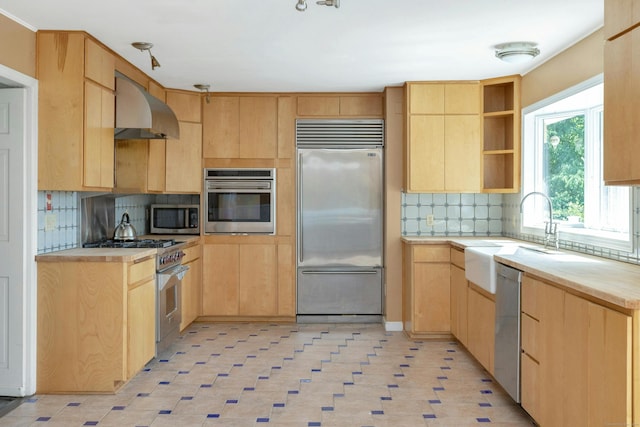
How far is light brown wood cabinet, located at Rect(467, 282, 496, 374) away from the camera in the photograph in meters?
3.79

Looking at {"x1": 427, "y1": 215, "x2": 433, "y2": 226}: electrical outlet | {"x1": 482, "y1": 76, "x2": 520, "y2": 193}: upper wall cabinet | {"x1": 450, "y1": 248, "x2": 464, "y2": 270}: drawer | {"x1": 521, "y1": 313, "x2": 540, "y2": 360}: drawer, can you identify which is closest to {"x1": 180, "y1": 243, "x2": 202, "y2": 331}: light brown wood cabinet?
{"x1": 427, "y1": 215, "x2": 433, "y2": 226}: electrical outlet

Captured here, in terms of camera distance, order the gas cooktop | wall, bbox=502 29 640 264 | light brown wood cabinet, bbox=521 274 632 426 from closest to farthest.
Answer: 1. light brown wood cabinet, bbox=521 274 632 426
2. wall, bbox=502 29 640 264
3. the gas cooktop

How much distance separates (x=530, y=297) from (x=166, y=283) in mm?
2729

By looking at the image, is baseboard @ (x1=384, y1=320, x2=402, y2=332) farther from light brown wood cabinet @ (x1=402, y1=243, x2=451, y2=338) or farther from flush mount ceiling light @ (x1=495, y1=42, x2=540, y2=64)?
flush mount ceiling light @ (x1=495, y1=42, x2=540, y2=64)

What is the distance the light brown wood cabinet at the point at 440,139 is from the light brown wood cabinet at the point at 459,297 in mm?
701

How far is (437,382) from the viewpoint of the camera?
3895 mm

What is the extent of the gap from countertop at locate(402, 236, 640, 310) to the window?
29 cm

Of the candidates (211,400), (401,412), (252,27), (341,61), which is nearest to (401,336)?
(401,412)

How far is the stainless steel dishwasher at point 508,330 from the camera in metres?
3.26

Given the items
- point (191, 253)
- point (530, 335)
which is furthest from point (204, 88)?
point (530, 335)

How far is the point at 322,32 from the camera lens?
12.0ft

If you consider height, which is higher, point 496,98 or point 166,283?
point 496,98

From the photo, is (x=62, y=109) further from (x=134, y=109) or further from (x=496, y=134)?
(x=496, y=134)

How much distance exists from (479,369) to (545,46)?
2.43 metres
